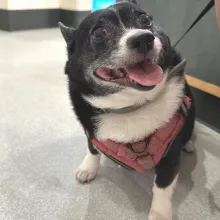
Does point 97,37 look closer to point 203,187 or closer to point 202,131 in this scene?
point 203,187

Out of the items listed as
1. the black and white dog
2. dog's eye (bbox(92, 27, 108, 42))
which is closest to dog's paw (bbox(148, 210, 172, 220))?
the black and white dog

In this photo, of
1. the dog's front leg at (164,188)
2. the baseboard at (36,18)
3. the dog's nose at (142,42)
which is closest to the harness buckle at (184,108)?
the dog's front leg at (164,188)

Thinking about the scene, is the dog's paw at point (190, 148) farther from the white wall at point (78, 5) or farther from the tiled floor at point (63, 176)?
the white wall at point (78, 5)

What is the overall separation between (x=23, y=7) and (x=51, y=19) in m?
0.43

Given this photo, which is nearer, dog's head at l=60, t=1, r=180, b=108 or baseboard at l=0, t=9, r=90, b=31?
dog's head at l=60, t=1, r=180, b=108

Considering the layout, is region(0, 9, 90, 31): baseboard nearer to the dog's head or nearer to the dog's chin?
the dog's head

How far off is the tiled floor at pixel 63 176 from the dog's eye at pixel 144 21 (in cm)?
54

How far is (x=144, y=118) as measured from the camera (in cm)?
96

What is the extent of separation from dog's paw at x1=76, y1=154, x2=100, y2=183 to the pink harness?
0.59 feet

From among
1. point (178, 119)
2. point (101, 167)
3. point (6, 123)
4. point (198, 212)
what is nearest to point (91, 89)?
point (178, 119)

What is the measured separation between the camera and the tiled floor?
3.35 feet

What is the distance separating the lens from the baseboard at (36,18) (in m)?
3.83

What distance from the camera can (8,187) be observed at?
1.12 m

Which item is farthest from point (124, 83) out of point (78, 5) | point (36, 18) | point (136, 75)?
point (36, 18)
